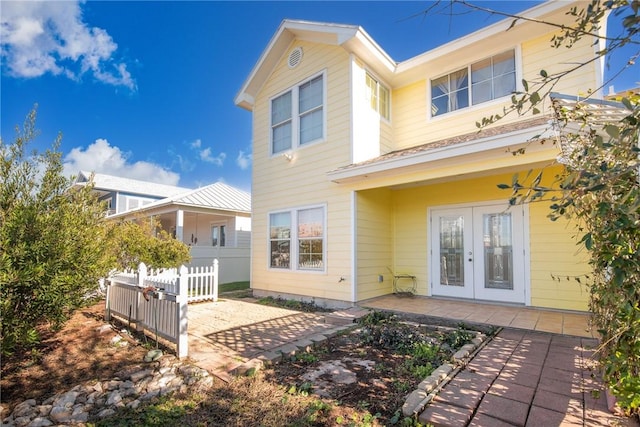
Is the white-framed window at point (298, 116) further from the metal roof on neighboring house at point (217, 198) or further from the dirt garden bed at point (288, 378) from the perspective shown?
the metal roof on neighboring house at point (217, 198)

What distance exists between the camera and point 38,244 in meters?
3.78

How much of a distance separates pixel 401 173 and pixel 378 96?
2.91 m

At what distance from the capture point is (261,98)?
9.73 m

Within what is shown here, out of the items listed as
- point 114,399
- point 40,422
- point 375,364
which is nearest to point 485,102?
point 375,364

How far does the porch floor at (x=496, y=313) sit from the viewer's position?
4957mm

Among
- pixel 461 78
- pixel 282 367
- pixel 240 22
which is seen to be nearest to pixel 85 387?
pixel 282 367

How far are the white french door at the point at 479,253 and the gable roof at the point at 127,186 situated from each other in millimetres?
19897

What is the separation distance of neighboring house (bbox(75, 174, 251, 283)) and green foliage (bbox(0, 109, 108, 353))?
710 centimetres

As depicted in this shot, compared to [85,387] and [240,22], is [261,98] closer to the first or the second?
[240,22]

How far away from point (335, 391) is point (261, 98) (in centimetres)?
877

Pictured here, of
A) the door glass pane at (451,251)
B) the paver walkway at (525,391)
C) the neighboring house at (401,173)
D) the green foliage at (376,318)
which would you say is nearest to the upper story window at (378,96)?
the neighboring house at (401,173)

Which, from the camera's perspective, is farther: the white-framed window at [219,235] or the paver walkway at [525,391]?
the white-framed window at [219,235]

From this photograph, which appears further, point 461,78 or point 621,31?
point 461,78

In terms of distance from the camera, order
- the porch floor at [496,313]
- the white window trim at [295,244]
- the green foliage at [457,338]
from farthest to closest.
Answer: the white window trim at [295,244] → the porch floor at [496,313] → the green foliage at [457,338]
